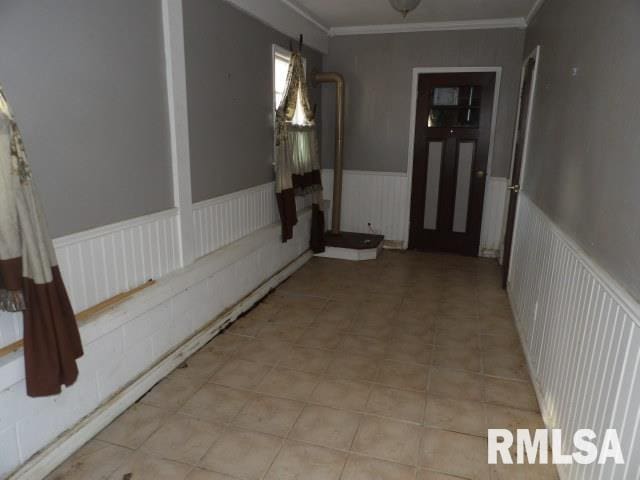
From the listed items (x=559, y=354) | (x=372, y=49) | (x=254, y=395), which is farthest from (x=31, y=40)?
(x=372, y=49)

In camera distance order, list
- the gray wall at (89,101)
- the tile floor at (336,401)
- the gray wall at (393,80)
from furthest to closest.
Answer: the gray wall at (393,80), the tile floor at (336,401), the gray wall at (89,101)

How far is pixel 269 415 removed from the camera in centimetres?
230

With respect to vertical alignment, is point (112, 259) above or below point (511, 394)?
above

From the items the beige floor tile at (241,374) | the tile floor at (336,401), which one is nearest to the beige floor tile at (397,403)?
the tile floor at (336,401)

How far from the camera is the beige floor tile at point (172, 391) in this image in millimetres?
2379

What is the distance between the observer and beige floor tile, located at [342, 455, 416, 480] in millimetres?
1896

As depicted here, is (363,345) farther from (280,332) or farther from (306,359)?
(280,332)

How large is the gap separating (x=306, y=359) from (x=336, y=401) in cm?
48

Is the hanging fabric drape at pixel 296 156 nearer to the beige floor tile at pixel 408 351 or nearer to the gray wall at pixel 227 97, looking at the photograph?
the gray wall at pixel 227 97

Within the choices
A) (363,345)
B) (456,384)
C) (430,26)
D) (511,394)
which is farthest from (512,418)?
(430,26)

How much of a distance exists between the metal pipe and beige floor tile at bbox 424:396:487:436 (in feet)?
10.5

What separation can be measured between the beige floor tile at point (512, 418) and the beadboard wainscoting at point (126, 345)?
72.1 inches

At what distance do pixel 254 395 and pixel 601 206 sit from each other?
6.31 ft

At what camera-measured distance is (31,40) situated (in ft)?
5.57
